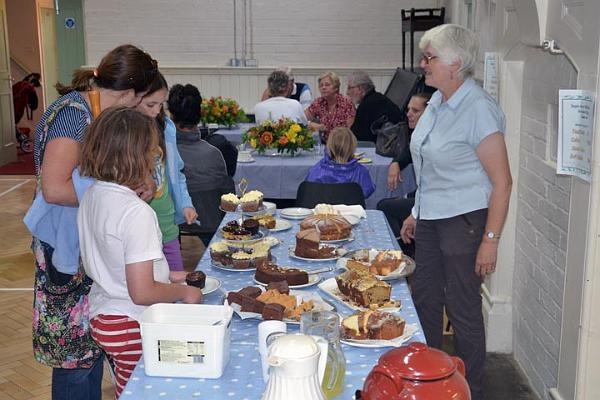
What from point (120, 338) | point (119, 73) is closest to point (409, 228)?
point (119, 73)

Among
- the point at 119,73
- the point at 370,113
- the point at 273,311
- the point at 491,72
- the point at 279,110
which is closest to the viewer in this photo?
the point at 273,311

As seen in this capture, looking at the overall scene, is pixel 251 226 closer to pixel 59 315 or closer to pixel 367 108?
pixel 59 315

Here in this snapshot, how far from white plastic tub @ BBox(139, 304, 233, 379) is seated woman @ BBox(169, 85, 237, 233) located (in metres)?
2.63

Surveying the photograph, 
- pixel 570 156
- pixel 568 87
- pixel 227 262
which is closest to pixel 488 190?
pixel 570 156

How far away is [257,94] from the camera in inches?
396

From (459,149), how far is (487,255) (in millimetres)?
410

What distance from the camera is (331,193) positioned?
13.8ft

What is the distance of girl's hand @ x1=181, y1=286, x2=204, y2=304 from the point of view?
209 centimetres

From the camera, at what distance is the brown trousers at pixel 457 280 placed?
2830 millimetres

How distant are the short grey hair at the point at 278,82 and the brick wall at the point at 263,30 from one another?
3.60 metres

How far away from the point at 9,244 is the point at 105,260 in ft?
15.1

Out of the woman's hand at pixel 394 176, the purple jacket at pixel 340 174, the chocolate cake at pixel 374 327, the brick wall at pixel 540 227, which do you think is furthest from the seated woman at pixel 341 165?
the chocolate cake at pixel 374 327

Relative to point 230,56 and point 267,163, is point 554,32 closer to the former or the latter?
point 267,163

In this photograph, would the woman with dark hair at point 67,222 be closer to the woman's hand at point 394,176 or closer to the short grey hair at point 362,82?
the woman's hand at point 394,176
